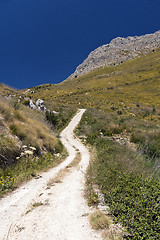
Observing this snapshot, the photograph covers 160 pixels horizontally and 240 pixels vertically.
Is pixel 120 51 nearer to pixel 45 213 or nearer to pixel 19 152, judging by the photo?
pixel 19 152

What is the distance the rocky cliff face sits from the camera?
137 metres

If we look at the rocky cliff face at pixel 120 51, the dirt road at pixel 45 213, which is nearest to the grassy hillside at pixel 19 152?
the dirt road at pixel 45 213

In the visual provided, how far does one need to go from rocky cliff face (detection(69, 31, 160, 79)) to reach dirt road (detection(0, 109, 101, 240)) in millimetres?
143337

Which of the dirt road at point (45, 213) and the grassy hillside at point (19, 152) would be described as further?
the grassy hillside at point (19, 152)

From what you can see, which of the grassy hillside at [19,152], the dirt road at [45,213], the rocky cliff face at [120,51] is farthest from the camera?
the rocky cliff face at [120,51]

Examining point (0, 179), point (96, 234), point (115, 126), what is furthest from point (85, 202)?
point (115, 126)

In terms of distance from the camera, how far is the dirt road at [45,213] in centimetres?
288

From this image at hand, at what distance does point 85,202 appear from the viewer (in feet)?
13.8

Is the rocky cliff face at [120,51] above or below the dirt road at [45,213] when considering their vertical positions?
above

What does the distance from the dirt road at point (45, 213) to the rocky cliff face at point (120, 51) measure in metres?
143

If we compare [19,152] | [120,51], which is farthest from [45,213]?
[120,51]

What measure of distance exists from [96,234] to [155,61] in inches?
4736

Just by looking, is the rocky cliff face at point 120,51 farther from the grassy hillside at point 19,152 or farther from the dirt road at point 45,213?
the dirt road at point 45,213

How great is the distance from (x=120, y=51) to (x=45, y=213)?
177415 millimetres
